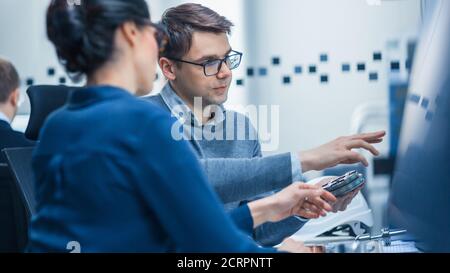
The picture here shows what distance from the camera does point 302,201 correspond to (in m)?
1.45

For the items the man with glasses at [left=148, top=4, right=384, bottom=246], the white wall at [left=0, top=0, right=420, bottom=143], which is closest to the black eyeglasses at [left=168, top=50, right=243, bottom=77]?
the man with glasses at [left=148, top=4, right=384, bottom=246]

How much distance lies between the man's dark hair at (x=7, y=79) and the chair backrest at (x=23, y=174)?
0.81 feet

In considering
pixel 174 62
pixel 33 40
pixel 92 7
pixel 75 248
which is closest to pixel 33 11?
pixel 33 40

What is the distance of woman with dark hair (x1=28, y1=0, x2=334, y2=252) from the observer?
1.00 meters

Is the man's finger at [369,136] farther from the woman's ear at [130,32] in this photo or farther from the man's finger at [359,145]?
the woman's ear at [130,32]

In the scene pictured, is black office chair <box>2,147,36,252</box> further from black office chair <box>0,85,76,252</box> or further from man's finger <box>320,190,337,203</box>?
man's finger <box>320,190,337,203</box>

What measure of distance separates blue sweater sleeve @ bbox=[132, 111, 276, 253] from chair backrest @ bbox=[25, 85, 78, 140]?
914 mm

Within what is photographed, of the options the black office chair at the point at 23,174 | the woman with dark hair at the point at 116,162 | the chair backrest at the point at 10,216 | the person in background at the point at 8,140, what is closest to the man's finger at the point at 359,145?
the woman with dark hair at the point at 116,162

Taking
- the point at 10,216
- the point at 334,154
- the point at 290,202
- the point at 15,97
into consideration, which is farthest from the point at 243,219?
the point at 10,216

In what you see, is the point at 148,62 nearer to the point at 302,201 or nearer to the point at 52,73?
the point at 302,201

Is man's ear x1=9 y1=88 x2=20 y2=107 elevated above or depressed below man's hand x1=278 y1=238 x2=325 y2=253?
above

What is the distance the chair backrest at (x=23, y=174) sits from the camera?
197 cm

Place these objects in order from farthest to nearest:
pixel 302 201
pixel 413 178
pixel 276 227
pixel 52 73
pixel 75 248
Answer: pixel 52 73 → pixel 413 178 → pixel 276 227 → pixel 302 201 → pixel 75 248

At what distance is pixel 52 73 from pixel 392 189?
107cm
